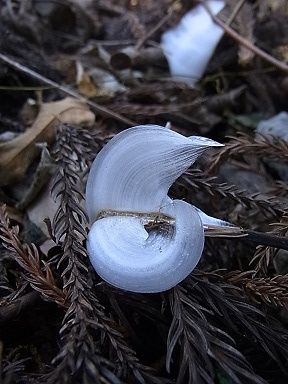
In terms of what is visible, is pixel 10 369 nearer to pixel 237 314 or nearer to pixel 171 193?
pixel 237 314

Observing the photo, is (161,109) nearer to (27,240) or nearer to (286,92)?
(286,92)

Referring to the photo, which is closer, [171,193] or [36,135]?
[171,193]

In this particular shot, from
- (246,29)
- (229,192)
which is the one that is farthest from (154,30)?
(229,192)

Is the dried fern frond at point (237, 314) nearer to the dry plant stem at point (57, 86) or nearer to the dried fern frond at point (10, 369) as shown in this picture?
the dried fern frond at point (10, 369)

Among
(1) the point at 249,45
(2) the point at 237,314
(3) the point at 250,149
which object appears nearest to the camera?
(2) the point at 237,314

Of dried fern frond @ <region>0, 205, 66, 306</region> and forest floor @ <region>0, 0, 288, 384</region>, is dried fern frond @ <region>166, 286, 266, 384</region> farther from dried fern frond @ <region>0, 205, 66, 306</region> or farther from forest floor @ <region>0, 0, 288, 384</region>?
dried fern frond @ <region>0, 205, 66, 306</region>

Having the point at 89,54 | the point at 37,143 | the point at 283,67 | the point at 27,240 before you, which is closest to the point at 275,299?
the point at 27,240

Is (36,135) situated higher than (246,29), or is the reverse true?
(246,29)

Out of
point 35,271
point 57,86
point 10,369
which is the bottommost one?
point 10,369

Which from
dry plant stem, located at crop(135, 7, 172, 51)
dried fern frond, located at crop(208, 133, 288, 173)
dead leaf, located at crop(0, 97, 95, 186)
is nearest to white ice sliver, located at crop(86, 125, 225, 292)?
dried fern frond, located at crop(208, 133, 288, 173)

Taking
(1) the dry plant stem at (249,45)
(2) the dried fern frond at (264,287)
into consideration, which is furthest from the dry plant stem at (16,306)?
(1) the dry plant stem at (249,45)
